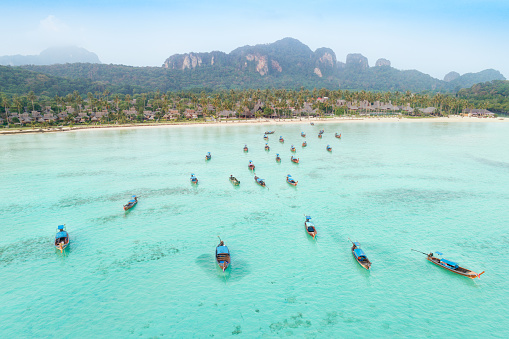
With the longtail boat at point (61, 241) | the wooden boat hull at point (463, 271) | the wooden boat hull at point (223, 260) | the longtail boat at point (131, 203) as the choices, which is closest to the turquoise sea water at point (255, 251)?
the wooden boat hull at point (463, 271)

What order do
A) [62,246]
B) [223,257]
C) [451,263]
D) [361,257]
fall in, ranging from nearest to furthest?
[451,263] → [361,257] → [223,257] → [62,246]

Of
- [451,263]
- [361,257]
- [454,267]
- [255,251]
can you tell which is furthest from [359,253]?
[255,251]

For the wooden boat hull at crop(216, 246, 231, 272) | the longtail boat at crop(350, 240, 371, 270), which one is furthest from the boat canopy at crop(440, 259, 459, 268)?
the wooden boat hull at crop(216, 246, 231, 272)

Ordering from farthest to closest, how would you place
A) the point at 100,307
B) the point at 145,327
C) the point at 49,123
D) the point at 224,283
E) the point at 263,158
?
1. the point at 49,123
2. the point at 263,158
3. the point at 224,283
4. the point at 100,307
5. the point at 145,327

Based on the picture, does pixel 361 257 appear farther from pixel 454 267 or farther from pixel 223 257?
pixel 223 257

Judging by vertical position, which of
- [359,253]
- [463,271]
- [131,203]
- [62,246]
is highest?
[131,203]

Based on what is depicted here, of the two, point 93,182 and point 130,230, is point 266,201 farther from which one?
point 93,182

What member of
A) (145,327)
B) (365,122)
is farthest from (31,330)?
(365,122)

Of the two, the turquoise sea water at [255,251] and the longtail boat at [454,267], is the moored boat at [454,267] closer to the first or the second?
the longtail boat at [454,267]
